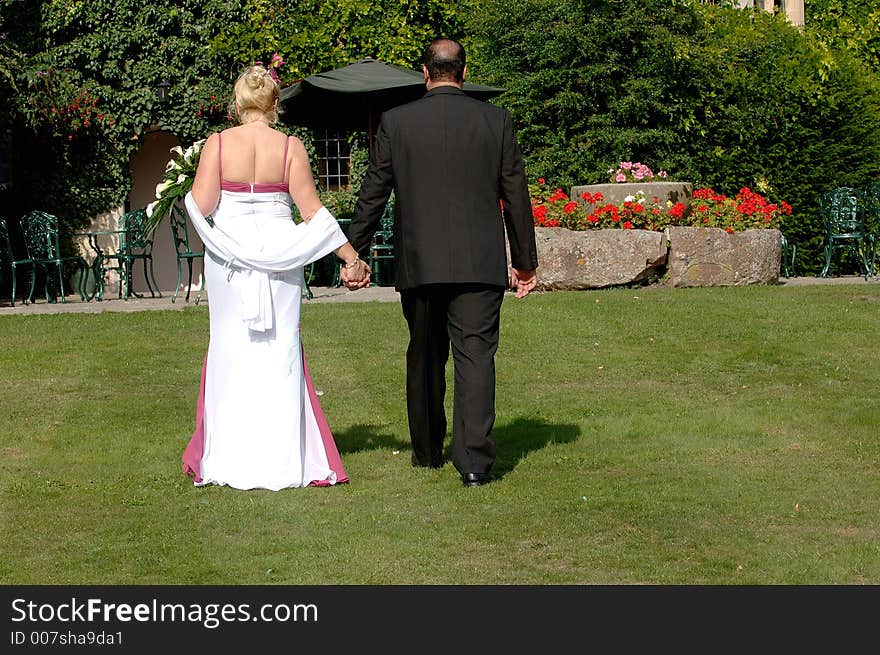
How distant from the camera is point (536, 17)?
18.0 meters

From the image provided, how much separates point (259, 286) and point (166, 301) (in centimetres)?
910

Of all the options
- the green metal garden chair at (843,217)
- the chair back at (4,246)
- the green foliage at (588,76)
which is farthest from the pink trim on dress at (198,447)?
the green foliage at (588,76)

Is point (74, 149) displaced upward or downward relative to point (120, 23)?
downward

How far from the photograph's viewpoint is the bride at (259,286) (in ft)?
20.4

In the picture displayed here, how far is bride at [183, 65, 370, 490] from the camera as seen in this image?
622cm

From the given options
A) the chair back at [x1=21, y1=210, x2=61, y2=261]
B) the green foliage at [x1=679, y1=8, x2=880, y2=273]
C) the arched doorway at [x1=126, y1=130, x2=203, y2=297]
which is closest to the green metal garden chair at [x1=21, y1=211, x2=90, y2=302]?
the chair back at [x1=21, y1=210, x2=61, y2=261]

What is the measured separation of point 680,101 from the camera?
1814 cm

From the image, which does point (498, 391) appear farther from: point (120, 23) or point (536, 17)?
point (120, 23)

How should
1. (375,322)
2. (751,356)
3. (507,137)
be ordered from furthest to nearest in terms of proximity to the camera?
(375,322) → (751,356) → (507,137)

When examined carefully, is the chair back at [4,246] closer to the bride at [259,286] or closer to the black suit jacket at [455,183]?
the bride at [259,286]

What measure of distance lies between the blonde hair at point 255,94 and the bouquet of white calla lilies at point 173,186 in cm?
169

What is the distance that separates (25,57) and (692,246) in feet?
28.5

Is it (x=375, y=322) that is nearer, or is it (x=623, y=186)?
(x=375, y=322)
